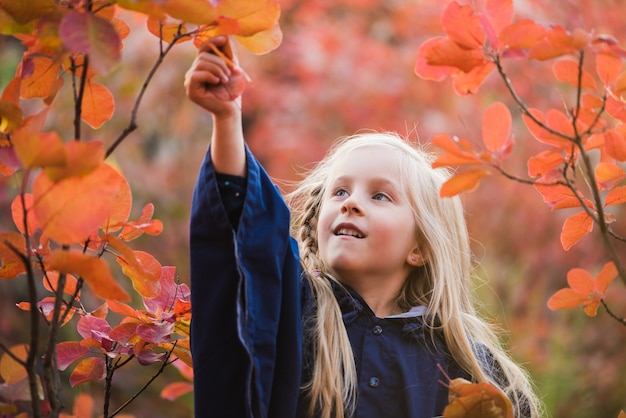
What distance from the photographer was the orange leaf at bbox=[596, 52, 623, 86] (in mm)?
1084

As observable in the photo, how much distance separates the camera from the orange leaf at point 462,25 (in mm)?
1047

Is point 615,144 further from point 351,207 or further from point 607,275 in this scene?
point 351,207

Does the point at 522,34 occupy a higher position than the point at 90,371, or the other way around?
the point at 522,34

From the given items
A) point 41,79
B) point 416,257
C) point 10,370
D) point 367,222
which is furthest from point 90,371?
point 416,257

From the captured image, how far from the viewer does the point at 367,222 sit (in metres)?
1.54

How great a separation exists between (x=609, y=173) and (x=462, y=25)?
36cm

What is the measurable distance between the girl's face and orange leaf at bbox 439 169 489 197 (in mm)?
456

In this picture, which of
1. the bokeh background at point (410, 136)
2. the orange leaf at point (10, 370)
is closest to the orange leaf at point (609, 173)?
the orange leaf at point (10, 370)

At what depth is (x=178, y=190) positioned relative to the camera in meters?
4.48

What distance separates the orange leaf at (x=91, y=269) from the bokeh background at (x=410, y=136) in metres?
2.95

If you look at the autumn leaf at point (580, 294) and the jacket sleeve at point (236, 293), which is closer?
the jacket sleeve at point (236, 293)

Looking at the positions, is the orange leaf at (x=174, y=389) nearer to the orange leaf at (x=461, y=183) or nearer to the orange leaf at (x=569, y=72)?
the orange leaf at (x=461, y=183)

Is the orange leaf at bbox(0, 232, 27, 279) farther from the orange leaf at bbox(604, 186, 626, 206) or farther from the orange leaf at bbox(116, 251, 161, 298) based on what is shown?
the orange leaf at bbox(604, 186, 626, 206)

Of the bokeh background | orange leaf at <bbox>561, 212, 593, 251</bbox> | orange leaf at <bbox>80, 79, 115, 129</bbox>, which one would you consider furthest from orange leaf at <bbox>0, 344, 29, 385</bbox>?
the bokeh background
